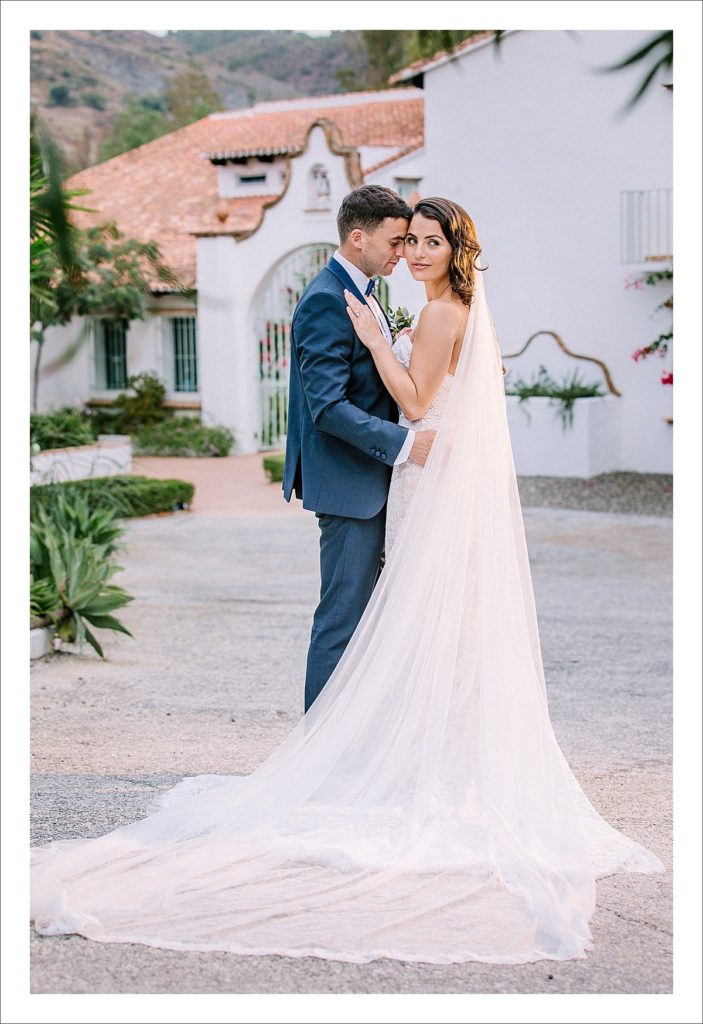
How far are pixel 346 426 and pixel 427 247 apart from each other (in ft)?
1.90

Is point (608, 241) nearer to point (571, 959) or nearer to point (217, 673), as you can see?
point (217, 673)

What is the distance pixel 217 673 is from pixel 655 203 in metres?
11.4

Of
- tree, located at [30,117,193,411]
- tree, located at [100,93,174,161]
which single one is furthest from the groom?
tree, located at [100,93,174,161]

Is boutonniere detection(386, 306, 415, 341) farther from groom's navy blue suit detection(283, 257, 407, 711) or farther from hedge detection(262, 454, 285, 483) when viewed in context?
hedge detection(262, 454, 285, 483)

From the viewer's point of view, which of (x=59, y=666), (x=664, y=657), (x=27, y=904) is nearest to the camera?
(x=27, y=904)

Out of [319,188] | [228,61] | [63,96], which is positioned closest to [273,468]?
[319,188]

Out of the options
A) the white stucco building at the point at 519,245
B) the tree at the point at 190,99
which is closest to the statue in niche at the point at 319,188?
the white stucco building at the point at 519,245

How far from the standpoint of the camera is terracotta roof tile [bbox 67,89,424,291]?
21.6 m

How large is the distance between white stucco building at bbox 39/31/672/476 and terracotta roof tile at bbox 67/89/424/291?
0.91 m

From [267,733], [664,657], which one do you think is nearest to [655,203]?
[664,657]

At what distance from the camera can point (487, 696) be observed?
3578 millimetres

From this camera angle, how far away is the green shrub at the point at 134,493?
1211cm

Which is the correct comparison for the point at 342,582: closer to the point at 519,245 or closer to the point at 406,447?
the point at 406,447

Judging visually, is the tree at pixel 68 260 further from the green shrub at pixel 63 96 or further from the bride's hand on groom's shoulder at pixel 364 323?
the green shrub at pixel 63 96
